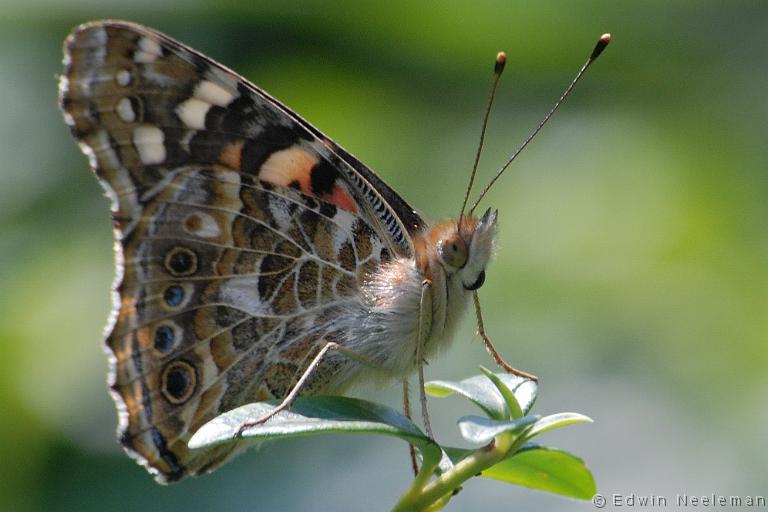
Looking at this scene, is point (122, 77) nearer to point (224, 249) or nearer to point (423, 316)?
point (224, 249)

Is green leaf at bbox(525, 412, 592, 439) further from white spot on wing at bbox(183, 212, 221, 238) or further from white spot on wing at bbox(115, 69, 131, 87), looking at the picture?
white spot on wing at bbox(115, 69, 131, 87)

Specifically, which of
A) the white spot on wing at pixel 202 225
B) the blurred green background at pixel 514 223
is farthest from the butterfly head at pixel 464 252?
the blurred green background at pixel 514 223

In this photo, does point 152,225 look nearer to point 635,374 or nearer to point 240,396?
point 240,396

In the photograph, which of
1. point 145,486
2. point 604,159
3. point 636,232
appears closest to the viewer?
point 145,486

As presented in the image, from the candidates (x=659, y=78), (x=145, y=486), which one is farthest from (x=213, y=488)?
(x=659, y=78)

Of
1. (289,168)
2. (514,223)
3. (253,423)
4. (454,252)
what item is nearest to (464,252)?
(454,252)

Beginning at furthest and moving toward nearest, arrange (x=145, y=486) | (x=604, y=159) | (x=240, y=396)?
(x=604, y=159)
(x=145, y=486)
(x=240, y=396)

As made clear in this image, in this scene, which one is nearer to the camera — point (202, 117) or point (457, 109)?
point (202, 117)
